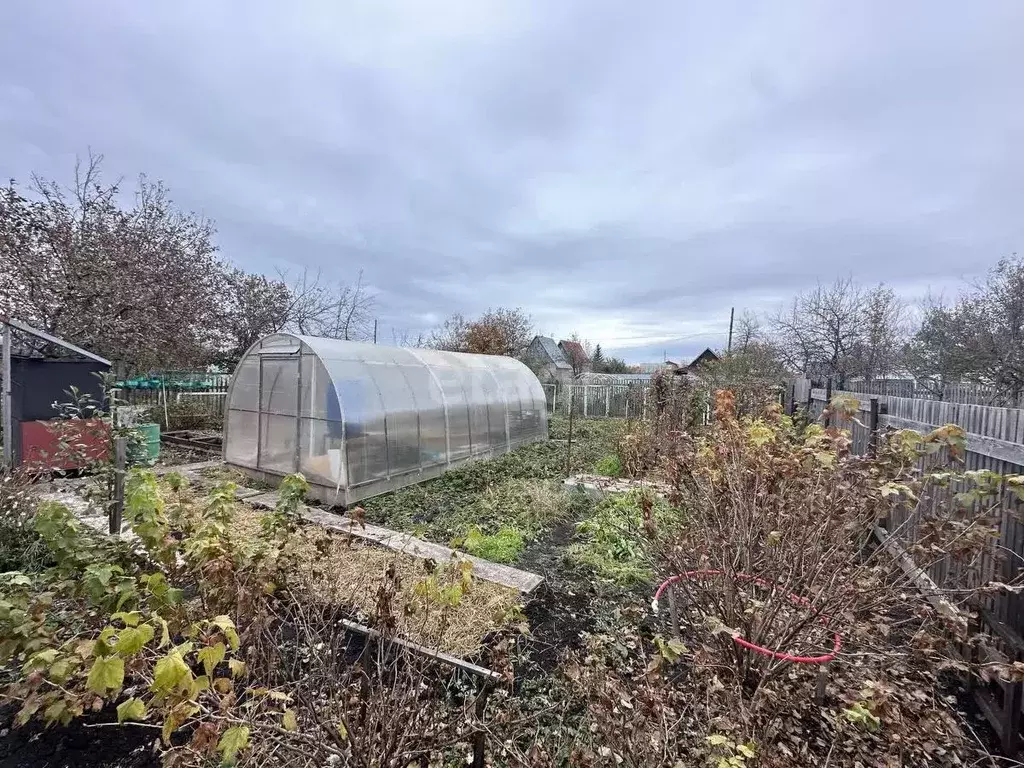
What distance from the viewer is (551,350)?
3294cm

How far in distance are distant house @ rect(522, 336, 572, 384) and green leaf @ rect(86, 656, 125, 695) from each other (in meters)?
25.8

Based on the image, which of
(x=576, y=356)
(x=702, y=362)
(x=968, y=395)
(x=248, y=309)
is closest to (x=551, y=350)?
(x=576, y=356)

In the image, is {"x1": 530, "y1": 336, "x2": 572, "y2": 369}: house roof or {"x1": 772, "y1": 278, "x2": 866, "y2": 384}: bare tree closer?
{"x1": 772, "y1": 278, "x2": 866, "y2": 384}: bare tree

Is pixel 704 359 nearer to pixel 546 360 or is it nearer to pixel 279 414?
pixel 279 414

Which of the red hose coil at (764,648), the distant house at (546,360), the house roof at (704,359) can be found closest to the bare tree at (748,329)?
the house roof at (704,359)

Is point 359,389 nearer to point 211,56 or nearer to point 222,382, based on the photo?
point 211,56

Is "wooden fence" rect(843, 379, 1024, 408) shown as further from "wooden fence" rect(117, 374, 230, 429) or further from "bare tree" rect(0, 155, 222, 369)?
"wooden fence" rect(117, 374, 230, 429)

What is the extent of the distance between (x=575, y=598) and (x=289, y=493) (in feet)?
8.04

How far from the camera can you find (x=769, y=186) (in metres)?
7.46

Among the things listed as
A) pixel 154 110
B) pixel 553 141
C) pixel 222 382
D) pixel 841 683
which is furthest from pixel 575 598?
pixel 222 382

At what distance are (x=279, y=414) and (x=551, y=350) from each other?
88.0 ft

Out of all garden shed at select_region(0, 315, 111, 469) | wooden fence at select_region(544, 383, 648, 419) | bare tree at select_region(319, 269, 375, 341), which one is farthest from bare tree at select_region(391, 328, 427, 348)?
garden shed at select_region(0, 315, 111, 469)

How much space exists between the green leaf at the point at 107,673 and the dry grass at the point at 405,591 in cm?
103

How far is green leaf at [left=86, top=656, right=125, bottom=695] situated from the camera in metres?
1.35
